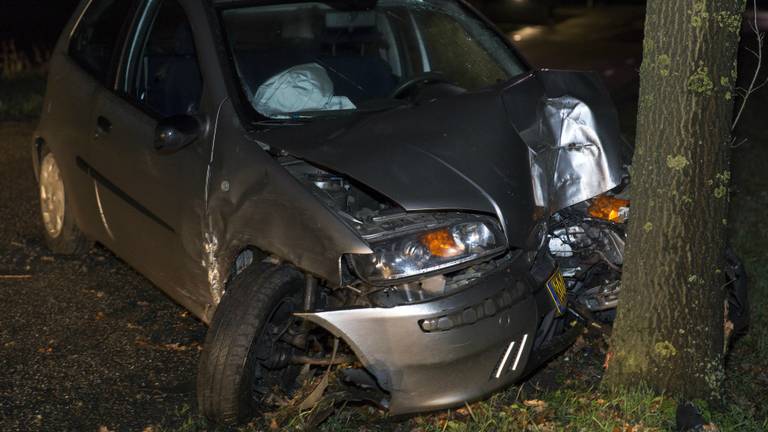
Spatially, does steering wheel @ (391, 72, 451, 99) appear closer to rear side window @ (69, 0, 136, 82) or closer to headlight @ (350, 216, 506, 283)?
headlight @ (350, 216, 506, 283)

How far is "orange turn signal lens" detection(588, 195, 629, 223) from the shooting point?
16.2 ft

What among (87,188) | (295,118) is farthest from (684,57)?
(87,188)

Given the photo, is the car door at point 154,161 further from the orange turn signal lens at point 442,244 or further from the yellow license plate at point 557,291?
the yellow license plate at point 557,291

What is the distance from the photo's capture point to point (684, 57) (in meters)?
4.02

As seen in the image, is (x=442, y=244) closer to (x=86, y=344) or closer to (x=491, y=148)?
(x=491, y=148)

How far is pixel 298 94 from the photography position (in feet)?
16.6

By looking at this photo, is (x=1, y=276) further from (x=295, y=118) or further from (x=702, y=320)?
(x=702, y=320)

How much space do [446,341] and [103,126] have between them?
2.27 m

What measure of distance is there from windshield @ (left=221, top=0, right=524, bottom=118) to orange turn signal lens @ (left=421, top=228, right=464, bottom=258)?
100cm

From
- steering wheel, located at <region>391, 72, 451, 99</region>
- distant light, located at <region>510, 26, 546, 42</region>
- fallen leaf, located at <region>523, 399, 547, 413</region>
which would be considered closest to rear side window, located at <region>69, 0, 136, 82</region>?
steering wheel, located at <region>391, 72, 451, 99</region>

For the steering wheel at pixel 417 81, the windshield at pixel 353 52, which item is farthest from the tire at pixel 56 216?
the steering wheel at pixel 417 81

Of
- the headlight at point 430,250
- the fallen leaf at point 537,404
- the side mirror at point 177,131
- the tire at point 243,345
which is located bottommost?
the fallen leaf at point 537,404

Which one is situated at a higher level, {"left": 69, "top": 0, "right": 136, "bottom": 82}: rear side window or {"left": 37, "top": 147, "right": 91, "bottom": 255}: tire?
{"left": 69, "top": 0, "right": 136, "bottom": 82}: rear side window

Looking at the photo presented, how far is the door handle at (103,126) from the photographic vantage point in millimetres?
5341
